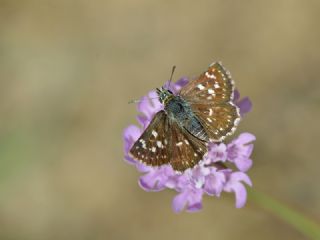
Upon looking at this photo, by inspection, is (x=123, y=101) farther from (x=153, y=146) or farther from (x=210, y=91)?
(x=153, y=146)

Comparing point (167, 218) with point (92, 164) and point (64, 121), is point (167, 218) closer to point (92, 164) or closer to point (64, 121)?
point (92, 164)

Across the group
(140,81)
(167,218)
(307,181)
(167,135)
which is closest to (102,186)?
(167,218)

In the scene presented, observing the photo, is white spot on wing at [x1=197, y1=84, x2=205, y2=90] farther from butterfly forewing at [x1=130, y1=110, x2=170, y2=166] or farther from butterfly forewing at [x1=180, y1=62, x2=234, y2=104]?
butterfly forewing at [x1=130, y1=110, x2=170, y2=166]

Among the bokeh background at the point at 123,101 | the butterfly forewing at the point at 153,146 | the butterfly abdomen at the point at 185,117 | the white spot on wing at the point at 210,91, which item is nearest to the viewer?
the butterfly forewing at the point at 153,146

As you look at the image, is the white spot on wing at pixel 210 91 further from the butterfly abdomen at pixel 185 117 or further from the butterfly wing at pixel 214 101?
the butterfly abdomen at pixel 185 117

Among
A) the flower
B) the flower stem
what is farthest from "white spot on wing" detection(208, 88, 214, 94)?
the flower stem

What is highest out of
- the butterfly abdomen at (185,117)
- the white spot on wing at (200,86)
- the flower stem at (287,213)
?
the white spot on wing at (200,86)

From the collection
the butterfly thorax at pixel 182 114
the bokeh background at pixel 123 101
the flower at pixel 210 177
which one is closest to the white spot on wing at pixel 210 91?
the butterfly thorax at pixel 182 114
